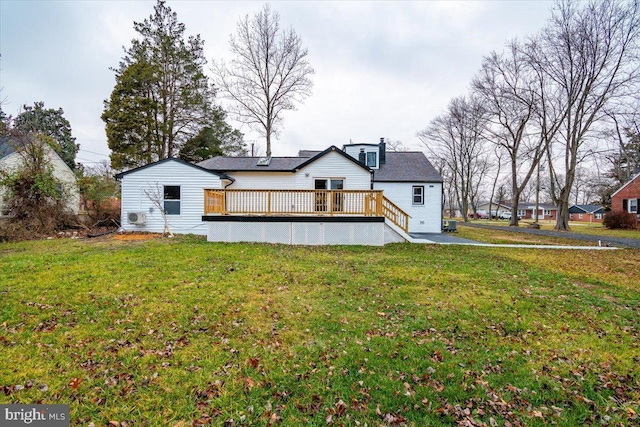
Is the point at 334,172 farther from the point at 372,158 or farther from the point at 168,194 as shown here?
the point at 168,194

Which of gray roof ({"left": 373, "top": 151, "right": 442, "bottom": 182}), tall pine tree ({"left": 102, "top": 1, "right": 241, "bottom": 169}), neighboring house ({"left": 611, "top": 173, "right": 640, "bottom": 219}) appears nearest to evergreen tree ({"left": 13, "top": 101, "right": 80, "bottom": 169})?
tall pine tree ({"left": 102, "top": 1, "right": 241, "bottom": 169})

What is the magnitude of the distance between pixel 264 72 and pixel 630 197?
110 feet

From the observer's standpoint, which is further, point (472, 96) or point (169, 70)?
point (472, 96)

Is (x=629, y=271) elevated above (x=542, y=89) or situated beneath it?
situated beneath

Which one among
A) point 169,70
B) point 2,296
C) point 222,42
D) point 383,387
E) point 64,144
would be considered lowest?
point 383,387

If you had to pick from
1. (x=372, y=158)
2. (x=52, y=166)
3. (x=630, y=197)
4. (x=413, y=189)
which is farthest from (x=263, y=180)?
(x=630, y=197)

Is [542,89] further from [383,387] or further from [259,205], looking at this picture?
[383,387]

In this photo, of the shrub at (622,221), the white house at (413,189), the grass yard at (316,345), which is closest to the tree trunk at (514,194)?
the shrub at (622,221)

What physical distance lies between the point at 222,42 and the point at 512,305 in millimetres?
24263

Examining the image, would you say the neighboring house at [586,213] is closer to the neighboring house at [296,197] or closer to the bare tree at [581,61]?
the bare tree at [581,61]

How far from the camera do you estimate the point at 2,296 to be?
16.0 feet

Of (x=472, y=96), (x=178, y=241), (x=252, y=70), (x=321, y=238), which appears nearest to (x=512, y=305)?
(x=321, y=238)

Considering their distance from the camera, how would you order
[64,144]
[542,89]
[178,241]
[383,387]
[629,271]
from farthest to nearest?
[64,144]
[542,89]
[178,241]
[629,271]
[383,387]

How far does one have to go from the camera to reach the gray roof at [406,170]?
57.8 feet
